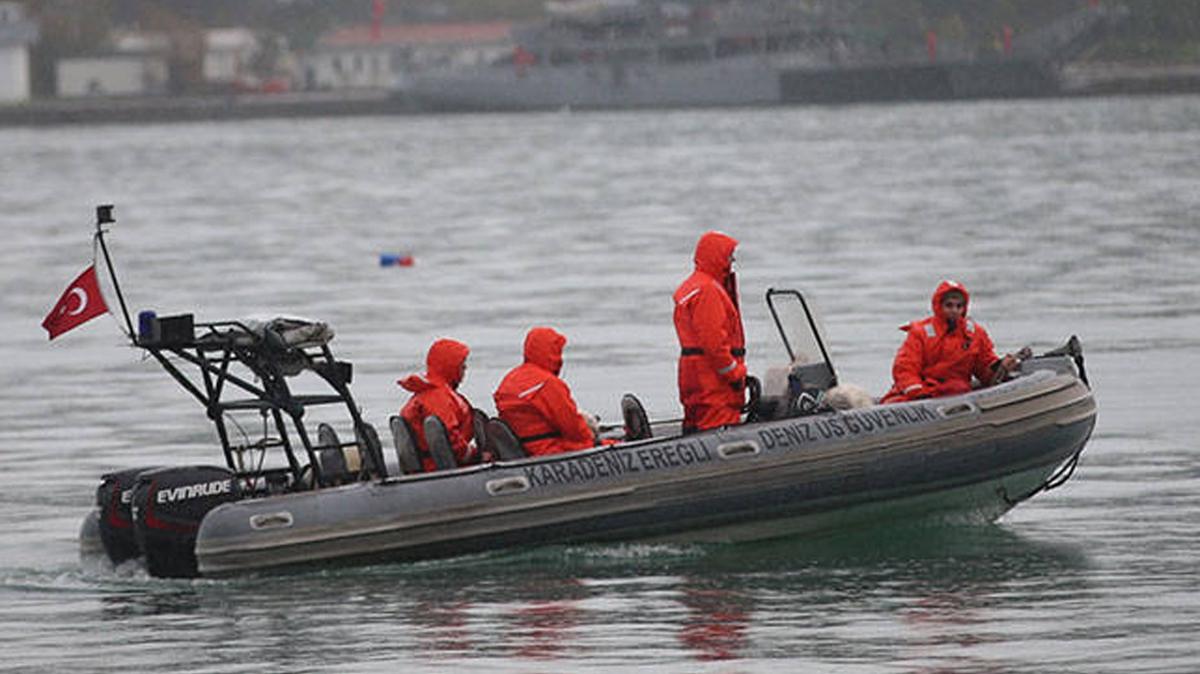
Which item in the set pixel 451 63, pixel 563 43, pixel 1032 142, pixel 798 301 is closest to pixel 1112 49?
pixel 563 43

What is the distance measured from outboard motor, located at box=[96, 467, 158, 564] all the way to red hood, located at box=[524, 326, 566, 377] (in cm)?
212

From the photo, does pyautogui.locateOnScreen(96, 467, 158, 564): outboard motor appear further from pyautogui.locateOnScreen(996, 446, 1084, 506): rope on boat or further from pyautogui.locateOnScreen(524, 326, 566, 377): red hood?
pyautogui.locateOnScreen(996, 446, 1084, 506): rope on boat

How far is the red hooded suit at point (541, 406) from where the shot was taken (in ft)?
54.3

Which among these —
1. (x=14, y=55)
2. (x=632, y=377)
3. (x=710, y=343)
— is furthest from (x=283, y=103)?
(x=710, y=343)

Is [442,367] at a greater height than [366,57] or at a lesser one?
lesser

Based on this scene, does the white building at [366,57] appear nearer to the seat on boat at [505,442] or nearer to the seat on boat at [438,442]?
the seat on boat at [505,442]

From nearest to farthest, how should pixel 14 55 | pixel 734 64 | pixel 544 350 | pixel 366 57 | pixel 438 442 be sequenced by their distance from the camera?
pixel 438 442 < pixel 544 350 < pixel 734 64 < pixel 14 55 < pixel 366 57

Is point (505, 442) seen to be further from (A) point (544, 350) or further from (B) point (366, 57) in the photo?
(B) point (366, 57)

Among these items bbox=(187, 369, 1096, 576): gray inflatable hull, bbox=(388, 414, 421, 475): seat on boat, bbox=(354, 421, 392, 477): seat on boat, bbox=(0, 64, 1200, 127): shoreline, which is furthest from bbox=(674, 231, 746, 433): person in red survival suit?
bbox=(0, 64, 1200, 127): shoreline

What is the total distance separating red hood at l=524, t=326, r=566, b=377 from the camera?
16641 millimetres

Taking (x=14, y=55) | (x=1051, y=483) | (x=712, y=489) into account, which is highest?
(x=14, y=55)

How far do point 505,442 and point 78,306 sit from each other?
237 centimetres

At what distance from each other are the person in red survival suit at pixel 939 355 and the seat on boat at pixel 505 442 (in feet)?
7.21

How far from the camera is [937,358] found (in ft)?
57.5
